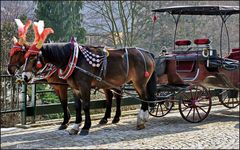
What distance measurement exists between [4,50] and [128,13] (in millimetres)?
9065

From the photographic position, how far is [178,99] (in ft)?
34.2

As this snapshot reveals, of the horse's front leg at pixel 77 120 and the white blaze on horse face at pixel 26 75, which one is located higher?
the white blaze on horse face at pixel 26 75

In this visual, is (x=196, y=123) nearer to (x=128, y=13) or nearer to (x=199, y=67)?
(x=199, y=67)

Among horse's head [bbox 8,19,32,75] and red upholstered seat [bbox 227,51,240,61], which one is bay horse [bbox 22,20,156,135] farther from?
red upholstered seat [bbox 227,51,240,61]

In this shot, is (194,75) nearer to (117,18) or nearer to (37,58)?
(37,58)

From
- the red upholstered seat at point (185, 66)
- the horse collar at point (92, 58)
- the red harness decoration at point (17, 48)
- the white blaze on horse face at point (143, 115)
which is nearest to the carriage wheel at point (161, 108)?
the red upholstered seat at point (185, 66)

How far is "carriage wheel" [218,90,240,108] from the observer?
12309mm

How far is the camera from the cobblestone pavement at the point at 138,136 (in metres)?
7.57

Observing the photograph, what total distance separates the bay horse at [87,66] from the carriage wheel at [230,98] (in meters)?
3.86

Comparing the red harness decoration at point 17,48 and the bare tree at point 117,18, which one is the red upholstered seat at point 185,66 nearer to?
the red harness decoration at point 17,48

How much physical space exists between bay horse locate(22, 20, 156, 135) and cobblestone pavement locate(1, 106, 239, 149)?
1.46 ft

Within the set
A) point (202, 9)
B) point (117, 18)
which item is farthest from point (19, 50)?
point (117, 18)

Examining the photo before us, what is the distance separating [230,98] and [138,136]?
5438mm

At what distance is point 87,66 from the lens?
8.45 meters
